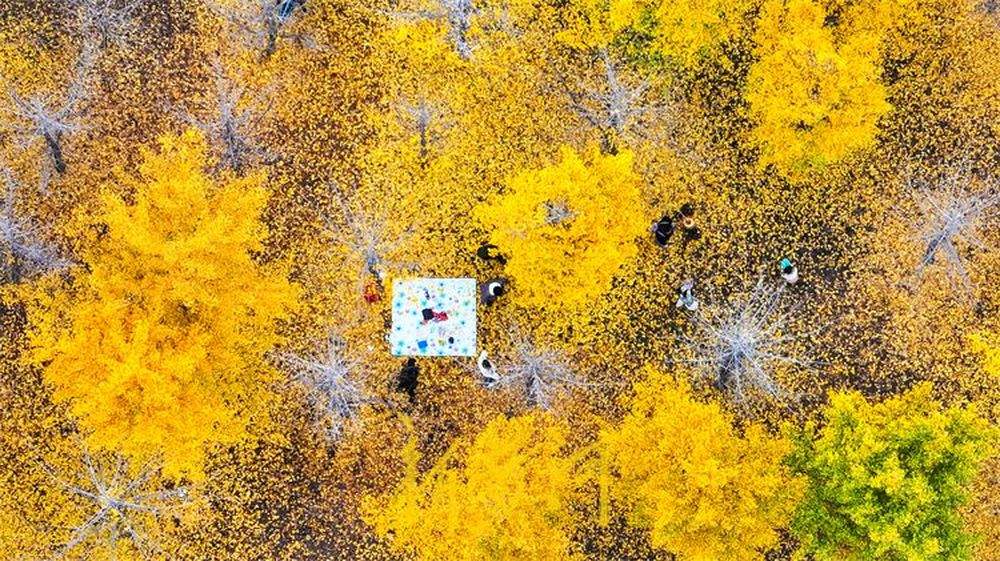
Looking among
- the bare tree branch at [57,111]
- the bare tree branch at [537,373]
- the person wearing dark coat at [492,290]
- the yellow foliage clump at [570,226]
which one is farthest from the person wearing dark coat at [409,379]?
the bare tree branch at [57,111]

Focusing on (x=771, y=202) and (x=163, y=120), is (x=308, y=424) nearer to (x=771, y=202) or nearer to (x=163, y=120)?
(x=163, y=120)

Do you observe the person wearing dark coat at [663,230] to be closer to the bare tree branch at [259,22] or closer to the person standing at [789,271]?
the person standing at [789,271]

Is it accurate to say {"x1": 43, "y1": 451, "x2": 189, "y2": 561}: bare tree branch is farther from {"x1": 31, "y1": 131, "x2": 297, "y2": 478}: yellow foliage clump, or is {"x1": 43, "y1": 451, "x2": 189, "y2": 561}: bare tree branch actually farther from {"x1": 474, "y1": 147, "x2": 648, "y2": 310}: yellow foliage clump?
{"x1": 474, "y1": 147, "x2": 648, "y2": 310}: yellow foliage clump

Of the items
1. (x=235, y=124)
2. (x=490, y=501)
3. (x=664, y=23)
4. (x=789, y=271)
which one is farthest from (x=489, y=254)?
(x=789, y=271)

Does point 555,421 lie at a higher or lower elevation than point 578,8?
lower

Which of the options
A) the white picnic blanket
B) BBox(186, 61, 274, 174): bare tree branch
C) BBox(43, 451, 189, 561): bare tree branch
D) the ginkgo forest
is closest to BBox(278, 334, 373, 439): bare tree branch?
the ginkgo forest

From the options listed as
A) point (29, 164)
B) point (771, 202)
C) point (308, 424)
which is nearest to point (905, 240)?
point (771, 202)
